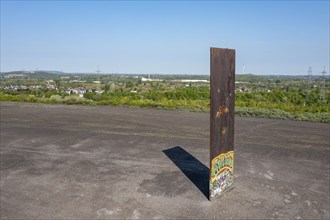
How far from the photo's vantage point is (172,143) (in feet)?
33.5

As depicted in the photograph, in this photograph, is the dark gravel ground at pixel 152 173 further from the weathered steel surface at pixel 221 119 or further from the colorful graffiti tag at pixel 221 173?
the weathered steel surface at pixel 221 119

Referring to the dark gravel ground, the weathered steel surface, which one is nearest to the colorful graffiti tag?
the weathered steel surface

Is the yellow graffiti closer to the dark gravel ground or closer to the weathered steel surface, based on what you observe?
the weathered steel surface

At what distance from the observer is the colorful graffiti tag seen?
575 centimetres

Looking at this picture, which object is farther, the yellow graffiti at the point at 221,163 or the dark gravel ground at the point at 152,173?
the yellow graffiti at the point at 221,163

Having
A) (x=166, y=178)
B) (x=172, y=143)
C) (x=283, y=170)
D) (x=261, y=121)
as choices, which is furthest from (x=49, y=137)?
(x=261, y=121)

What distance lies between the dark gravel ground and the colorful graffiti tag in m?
0.21

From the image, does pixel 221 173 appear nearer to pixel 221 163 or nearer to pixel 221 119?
pixel 221 163

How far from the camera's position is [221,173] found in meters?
6.02

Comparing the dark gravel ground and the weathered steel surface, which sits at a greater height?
the weathered steel surface

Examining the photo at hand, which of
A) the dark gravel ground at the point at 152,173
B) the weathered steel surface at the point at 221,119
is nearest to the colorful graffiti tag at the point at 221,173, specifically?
the weathered steel surface at the point at 221,119

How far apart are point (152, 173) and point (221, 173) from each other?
1.86 meters

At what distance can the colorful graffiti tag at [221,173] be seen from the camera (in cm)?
575

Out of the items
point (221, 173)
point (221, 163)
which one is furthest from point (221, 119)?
point (221, 173)
